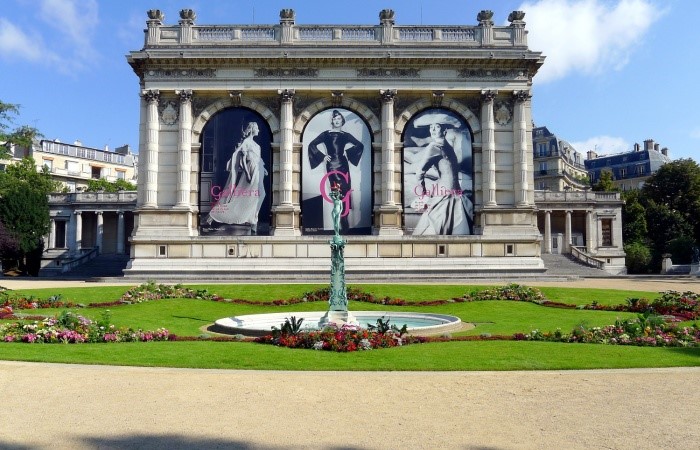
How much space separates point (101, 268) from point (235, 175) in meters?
23.7

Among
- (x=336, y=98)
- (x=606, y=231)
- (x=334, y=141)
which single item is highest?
(x=336, y=98)

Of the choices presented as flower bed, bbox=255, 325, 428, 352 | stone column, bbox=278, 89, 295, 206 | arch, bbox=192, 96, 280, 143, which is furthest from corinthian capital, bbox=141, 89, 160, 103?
flower bed, bbox=255, 325, 428, 352

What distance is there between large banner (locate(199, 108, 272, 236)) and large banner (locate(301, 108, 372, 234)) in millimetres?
3367

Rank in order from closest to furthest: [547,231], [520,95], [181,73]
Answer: [520,95] < [181,73] < [547,231]

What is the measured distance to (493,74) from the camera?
51.4m

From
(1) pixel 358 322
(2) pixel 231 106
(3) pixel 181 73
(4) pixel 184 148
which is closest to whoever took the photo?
(1) pixel 358 322

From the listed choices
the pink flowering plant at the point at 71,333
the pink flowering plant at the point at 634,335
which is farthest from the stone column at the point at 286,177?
the pink flowering plant at the point at 634,335

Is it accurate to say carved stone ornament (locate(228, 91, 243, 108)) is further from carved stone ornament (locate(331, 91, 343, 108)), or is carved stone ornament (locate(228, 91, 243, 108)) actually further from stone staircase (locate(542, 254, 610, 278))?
stone staircase (locate(542, 254, 610, 278))

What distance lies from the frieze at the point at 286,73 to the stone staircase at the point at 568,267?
2695 cm

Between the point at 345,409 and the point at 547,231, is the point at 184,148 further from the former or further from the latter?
the point at 547,231

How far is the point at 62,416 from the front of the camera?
9961mm

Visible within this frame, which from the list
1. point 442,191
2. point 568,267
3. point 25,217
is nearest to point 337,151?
point 442,191

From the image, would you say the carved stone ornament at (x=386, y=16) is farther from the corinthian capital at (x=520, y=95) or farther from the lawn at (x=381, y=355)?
the lawn at (x=381, y=355)

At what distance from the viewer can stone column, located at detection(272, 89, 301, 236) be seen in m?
50.1
